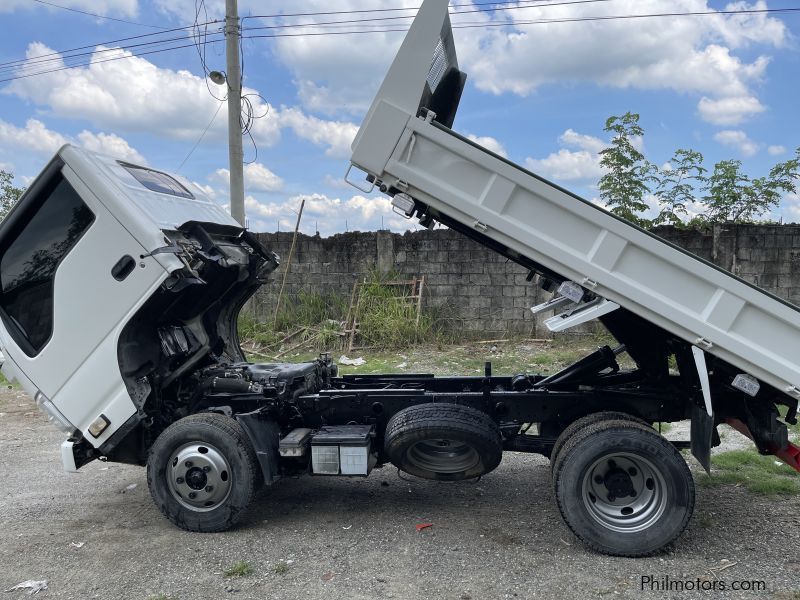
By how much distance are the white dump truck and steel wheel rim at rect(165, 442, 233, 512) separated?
14 millimetres

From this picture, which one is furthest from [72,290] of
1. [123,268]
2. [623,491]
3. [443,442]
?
[623,491]

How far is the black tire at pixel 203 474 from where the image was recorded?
4379 millimetres

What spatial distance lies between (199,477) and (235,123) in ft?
29.1

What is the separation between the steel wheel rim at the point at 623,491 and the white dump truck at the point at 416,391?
0.01m

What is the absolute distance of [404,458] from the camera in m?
4.49

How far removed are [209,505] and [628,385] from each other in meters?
3.28

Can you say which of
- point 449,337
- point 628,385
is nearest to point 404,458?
point 628,385

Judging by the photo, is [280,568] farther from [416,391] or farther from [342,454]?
[416,391]

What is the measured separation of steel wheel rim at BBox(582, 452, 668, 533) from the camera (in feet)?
13.2

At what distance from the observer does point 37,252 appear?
4445mm

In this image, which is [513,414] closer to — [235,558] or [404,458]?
[404,458]

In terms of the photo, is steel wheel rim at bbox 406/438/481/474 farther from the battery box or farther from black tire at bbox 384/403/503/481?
the battery box

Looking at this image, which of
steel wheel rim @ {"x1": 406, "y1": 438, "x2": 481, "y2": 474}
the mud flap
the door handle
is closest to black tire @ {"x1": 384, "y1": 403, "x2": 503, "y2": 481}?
steel wheel rim @ {"x1": 406, "y1": 438, "x2": 481, "y2": 474}

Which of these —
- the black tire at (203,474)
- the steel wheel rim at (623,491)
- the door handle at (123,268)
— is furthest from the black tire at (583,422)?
the door handle at (123,268)
